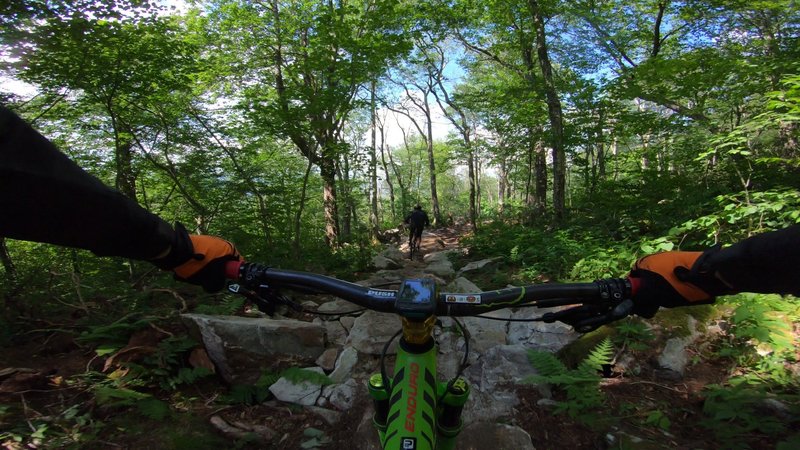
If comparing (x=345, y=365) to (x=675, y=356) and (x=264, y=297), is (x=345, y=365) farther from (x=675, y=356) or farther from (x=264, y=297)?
(x=675, y=356)

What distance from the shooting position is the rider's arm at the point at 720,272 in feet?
3.74

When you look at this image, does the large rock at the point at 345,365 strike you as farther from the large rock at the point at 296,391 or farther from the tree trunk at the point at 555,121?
the tree trunk at the point at 555,121

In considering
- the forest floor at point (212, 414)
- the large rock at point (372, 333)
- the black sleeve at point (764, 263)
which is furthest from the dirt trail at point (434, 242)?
the black sleeve at point (764, 263)

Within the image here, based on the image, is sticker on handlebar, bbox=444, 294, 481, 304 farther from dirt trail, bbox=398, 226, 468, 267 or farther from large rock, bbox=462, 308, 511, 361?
dirt trail, bbox=398, 226, 468, 267

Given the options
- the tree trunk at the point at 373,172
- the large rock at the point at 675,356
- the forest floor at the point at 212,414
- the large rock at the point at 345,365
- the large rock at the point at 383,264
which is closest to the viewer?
the forest floor at the point at 212,414

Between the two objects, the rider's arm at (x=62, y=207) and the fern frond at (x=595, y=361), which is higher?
the rider's arm at (x=62, y=207)

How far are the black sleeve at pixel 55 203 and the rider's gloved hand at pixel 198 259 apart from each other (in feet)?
0.61

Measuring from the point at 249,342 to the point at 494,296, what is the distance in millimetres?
3611

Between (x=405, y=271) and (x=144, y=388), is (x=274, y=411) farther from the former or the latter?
(x=405, y=271)

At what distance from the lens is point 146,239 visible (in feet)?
4.23

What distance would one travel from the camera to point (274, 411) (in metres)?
3.63

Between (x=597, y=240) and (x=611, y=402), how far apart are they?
5485 millimetres

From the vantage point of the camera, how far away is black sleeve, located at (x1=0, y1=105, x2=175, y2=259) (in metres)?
0.85

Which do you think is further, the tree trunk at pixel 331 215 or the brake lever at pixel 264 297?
the tree trunk at pixel 331 215
